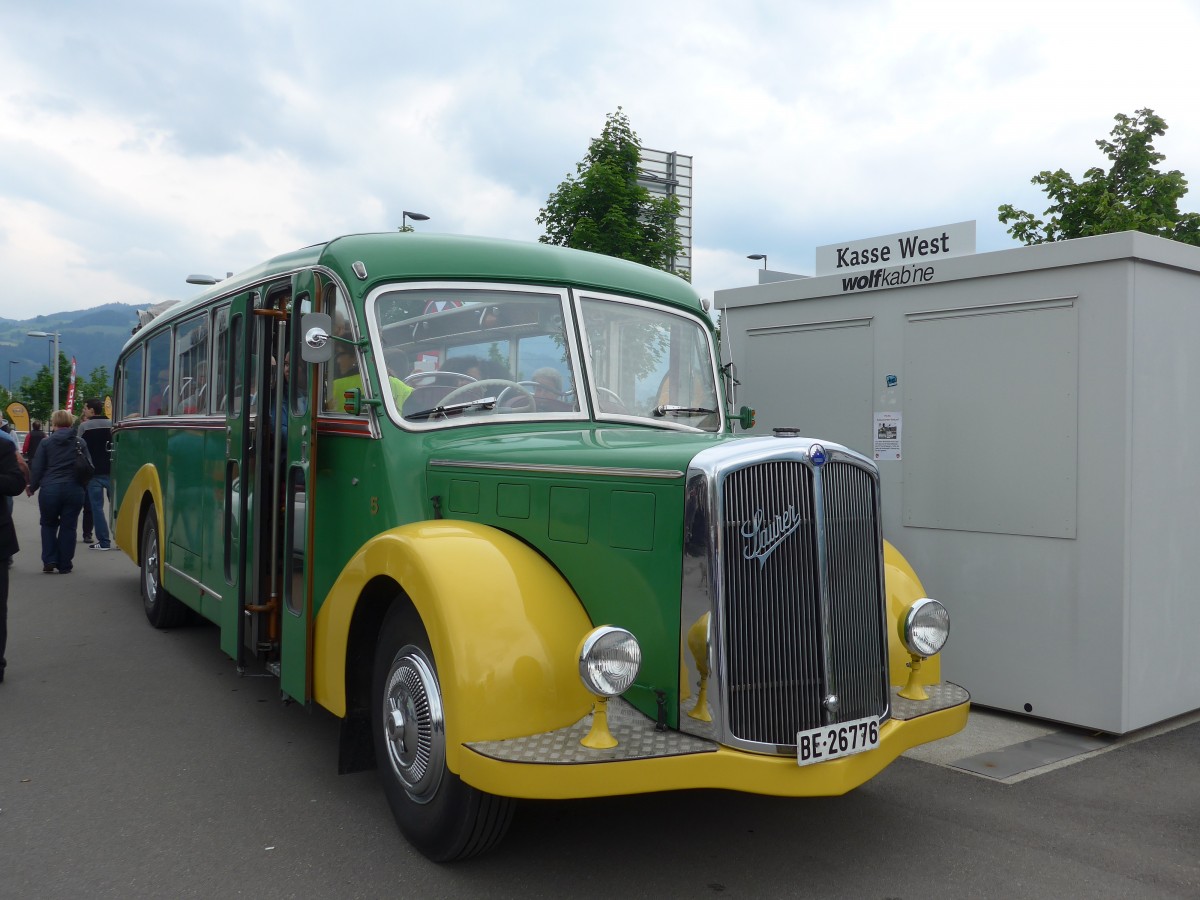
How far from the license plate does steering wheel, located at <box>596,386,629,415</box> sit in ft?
6.34

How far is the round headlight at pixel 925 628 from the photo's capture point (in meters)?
4.12

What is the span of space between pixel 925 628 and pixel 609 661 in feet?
4.92

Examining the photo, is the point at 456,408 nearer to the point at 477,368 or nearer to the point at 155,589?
the point at 477,368

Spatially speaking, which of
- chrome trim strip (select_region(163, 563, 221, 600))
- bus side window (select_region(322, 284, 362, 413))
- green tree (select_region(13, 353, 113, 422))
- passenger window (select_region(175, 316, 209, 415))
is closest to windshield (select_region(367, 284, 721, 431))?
bus side window (select_region(322, 284, 362, 413))

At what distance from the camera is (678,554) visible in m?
3.56

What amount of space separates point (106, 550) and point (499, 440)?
11426mm

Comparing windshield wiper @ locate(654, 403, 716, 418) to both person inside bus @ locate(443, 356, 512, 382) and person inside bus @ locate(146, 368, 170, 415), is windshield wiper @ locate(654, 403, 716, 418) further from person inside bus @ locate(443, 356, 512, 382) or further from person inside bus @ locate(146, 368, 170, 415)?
person inside bus @ locate(146, 368, 170, 415)

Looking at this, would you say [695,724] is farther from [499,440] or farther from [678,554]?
[499,440]

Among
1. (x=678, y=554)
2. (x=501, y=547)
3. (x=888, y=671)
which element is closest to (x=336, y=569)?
(x=501, y=547)

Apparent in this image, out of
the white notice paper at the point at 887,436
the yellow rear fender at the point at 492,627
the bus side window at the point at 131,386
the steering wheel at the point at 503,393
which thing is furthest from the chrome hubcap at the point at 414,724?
the bus side window at the point at 131,386

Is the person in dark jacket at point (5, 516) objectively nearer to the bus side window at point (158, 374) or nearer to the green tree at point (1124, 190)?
the bus side window at point (158, 374)

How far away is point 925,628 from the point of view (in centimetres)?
416

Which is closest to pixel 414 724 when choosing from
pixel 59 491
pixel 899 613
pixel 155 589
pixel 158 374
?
pixel 899 613

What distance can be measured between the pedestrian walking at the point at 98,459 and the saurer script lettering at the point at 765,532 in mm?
11117
